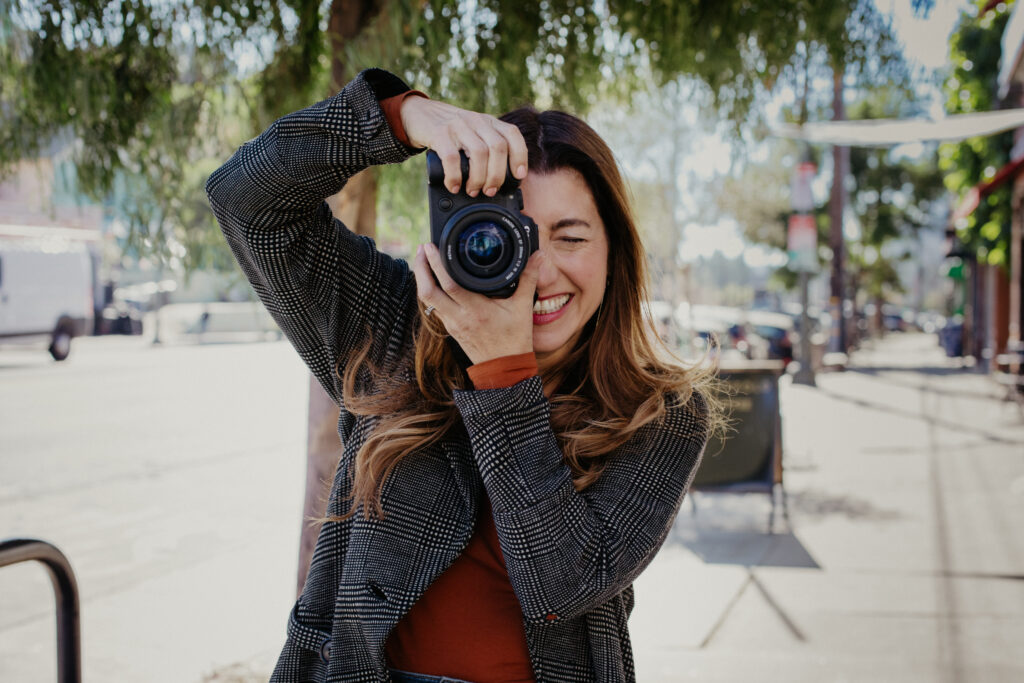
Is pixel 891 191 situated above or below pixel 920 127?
above

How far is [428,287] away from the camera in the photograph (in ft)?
4.53

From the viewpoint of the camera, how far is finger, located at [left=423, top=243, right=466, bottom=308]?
1.37 m

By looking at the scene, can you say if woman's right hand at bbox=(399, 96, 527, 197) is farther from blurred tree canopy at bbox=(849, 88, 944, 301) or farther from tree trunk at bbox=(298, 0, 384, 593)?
blurred tree canopy at bbox=(849, 88, 944, 301)

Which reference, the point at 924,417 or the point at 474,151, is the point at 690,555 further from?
the point at 924,417

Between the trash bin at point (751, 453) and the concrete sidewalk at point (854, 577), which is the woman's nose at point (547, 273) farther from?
the trash bin at point (751, 453)

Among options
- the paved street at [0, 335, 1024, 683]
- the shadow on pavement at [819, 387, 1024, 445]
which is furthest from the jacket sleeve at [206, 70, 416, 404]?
the shadow on pavement at [819, 387, 1024, 445]

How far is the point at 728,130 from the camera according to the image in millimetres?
3385

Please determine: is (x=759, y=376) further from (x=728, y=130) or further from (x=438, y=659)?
(x=438, y=659)

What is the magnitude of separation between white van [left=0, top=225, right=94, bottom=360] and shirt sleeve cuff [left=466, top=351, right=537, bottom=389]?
1811 cm

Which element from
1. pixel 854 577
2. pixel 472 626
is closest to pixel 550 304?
pixel 472 626

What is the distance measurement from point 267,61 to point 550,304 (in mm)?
2067

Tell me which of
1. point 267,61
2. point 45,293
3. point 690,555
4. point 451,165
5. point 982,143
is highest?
point 982,143

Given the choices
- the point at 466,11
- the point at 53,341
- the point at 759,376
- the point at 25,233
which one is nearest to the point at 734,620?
the point at 759,376

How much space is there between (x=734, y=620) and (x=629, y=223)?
291 centimetres
